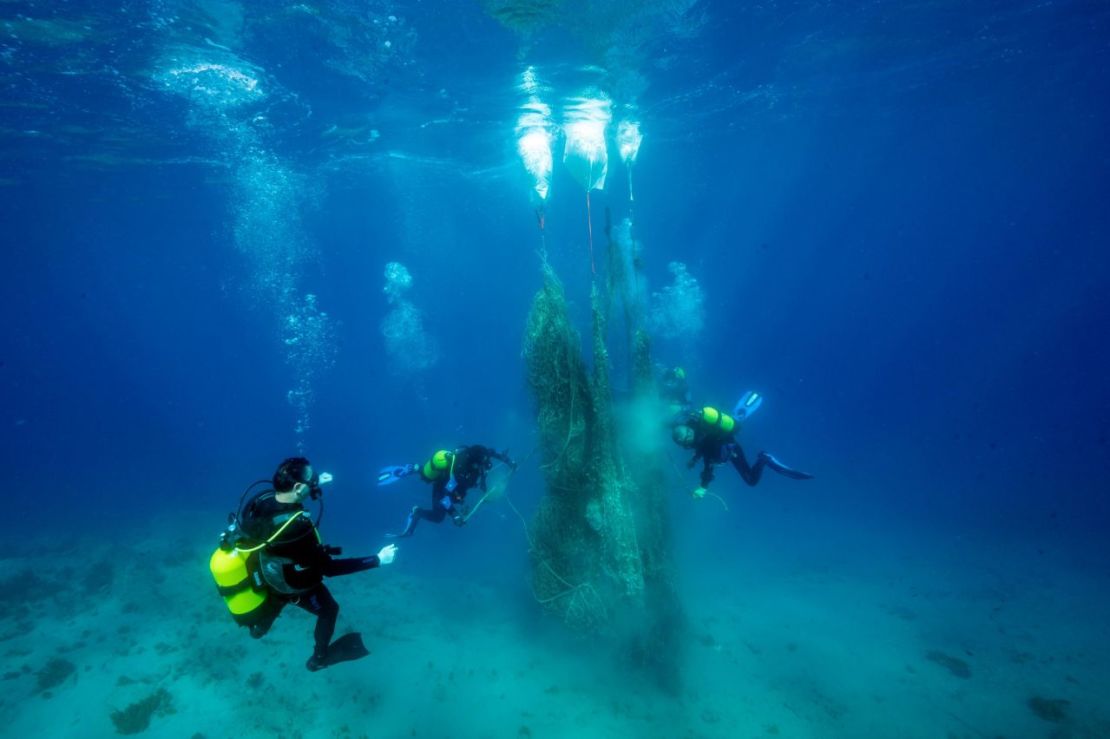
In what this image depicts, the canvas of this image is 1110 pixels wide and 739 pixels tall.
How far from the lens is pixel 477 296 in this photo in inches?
4941

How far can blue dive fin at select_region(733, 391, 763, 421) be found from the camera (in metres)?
11.1

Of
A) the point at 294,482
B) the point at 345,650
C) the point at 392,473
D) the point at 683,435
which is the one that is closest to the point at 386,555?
the point at 294,482

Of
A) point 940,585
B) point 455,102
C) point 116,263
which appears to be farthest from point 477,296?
point 940,585

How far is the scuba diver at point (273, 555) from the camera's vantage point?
4.35m

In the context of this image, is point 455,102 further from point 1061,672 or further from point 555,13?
point 1061,672

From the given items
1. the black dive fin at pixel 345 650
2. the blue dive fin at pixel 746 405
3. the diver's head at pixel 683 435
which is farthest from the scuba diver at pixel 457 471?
the blue dive fin at pixel 746 405

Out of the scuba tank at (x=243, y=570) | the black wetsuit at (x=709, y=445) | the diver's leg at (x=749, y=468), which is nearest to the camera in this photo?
the scuba tank at (x=243, y=570)

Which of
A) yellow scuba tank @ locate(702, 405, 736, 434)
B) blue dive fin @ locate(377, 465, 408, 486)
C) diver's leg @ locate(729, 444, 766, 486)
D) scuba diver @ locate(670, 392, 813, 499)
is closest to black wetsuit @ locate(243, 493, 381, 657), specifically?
scuba diver @ locate(670, 392, 813, 499)

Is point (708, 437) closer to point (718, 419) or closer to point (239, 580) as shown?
point (718, 419)

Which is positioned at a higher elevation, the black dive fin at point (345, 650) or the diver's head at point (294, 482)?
the diver's head at point (294, 482)

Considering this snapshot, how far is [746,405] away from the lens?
11.4m

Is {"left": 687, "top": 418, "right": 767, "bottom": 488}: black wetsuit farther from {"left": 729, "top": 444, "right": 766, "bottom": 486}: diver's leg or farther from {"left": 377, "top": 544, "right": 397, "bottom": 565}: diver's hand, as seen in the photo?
{"left": 377, "top": 544, "right": 397, "bottom": 565}: diver's hand

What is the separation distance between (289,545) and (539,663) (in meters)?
9.30

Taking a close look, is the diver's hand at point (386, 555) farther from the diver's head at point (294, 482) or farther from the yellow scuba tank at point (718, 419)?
the yellow scuba tank at point (718, 419)
